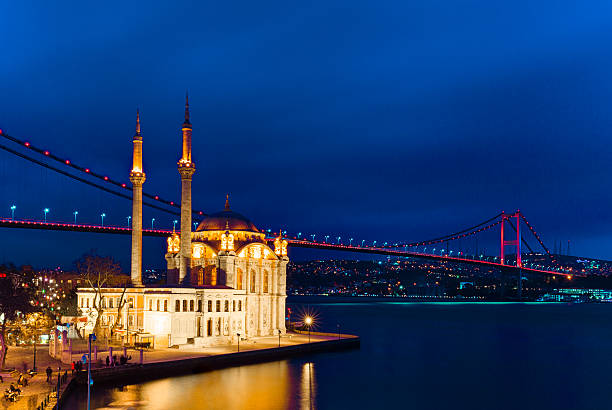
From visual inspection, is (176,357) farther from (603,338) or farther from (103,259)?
(603,338)

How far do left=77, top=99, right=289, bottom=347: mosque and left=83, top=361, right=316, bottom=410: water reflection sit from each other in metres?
6.88

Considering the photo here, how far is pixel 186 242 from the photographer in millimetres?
55719

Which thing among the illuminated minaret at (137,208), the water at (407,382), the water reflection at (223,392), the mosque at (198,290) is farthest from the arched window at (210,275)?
the water reflection at (223,392)

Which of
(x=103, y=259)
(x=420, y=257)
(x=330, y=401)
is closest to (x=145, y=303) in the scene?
(x=103, y=259)

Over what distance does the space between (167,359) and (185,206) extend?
17041mm

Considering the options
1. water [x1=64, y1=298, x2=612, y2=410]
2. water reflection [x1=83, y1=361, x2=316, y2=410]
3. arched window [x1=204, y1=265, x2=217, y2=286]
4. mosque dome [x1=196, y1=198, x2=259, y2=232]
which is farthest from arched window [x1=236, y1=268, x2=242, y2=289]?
water reflection [x1=83, y1=361, x2=316, y2=410]

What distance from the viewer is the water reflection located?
34.1 meters

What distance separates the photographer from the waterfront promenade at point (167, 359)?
3222 centimetres

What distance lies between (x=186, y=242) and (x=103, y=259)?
357 inches

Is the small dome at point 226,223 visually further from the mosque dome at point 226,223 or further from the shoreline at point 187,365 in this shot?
the shoreline at point 187,365

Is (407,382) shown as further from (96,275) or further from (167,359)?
(96,275)

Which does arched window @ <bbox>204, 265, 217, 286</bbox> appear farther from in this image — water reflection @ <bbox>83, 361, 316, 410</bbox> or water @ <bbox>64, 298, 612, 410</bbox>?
water reflection @ <bbox>83, 361, 316, 410</bbox>

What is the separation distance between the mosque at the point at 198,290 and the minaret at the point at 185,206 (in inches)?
3.2

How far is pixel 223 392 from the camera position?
37.8m
